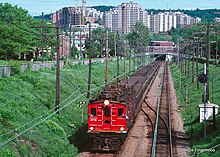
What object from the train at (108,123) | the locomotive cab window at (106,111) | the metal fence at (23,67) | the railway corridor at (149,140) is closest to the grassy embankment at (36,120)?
the metal fence at (23,67)

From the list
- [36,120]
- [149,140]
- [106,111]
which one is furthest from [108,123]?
[149,140]

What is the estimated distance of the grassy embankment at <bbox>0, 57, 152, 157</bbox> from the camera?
22577 millimetres

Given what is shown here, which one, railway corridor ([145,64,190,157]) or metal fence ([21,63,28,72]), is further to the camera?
metal fence ([21,63,28,72])

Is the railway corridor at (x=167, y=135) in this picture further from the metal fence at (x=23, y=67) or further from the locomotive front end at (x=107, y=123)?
the metal fence at (x=23, y=67)

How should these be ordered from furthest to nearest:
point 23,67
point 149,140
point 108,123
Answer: point 23,67 → point 149,140 → point 108,123

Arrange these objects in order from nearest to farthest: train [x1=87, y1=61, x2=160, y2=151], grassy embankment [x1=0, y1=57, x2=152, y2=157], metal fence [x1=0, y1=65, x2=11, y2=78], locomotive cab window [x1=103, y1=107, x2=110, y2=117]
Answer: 1. grassy embankment [x1=0, y1=57, x2=152, y2=157]
2. train [x1=87, y1=61, x2=160, y2=151]
3. locomotive cab window [x1=103, y1=107, x2=110, y2=117]
4. metal fence [x1=0, y1=65, x2=11, y2=78]

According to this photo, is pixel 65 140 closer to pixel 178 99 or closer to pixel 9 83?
pixel 9 83

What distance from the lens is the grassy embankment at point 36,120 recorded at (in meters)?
22.6

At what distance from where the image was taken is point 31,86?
124 ft

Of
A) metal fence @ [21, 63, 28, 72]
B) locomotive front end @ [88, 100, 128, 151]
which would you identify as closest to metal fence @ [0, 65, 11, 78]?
metal fence @ [21, 63, 28, 72]

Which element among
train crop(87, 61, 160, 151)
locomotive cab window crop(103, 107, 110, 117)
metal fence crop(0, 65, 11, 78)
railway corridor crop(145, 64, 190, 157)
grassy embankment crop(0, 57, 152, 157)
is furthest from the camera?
metal fence crop(0, 65, 11, 78)

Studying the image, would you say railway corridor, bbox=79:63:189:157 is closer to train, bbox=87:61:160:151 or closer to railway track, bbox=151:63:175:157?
railway track, bbox=151:63:175:157

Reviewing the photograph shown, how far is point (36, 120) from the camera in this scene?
91.0 ft

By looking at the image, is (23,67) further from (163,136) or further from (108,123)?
(108,123)
